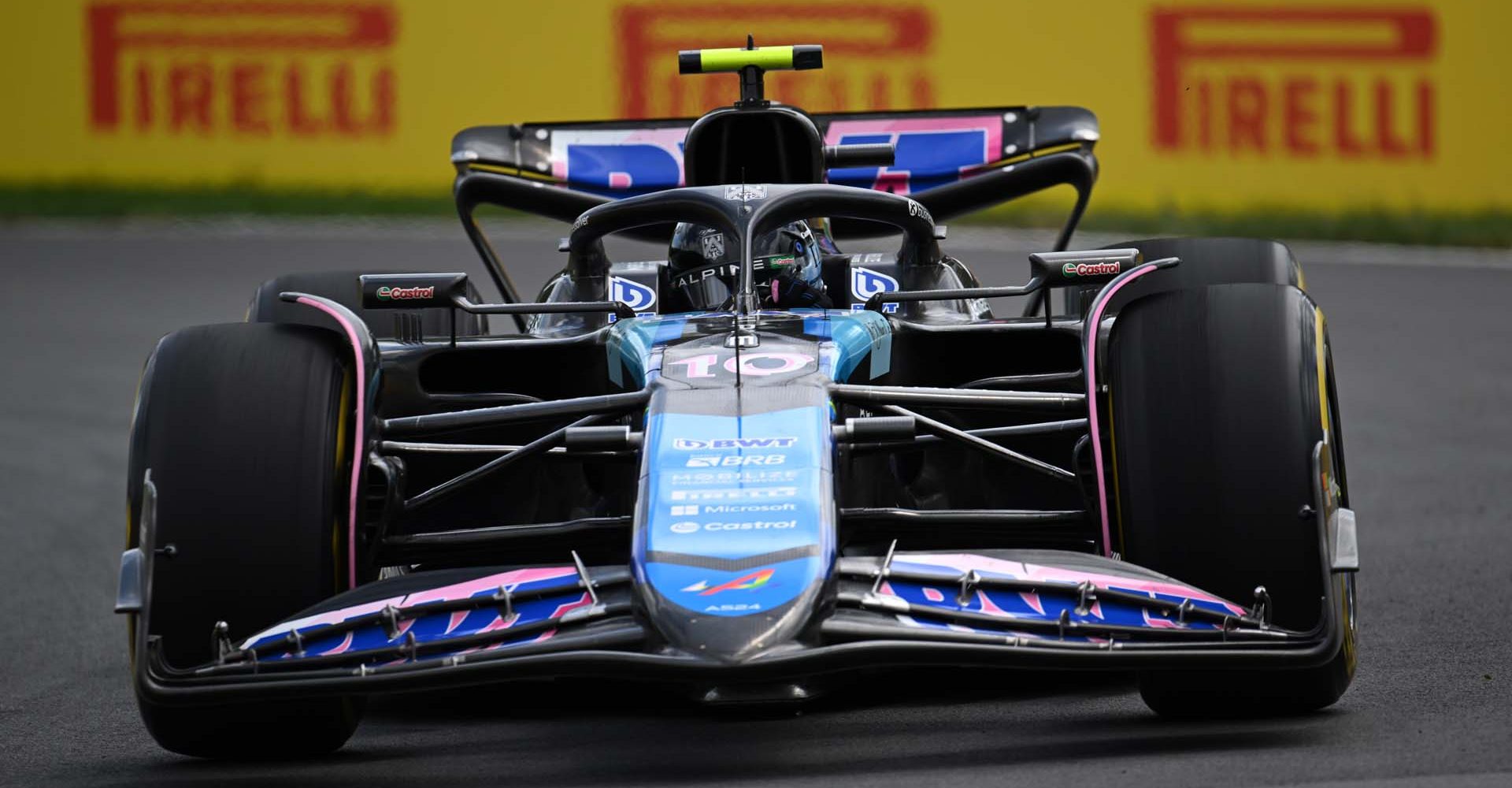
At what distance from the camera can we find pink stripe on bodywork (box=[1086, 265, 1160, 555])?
515 cm

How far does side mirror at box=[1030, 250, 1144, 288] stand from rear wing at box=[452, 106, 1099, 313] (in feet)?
9.29

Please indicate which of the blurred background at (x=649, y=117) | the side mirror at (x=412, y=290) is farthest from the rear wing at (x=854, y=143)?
the blurred background at (x=649, y=117)

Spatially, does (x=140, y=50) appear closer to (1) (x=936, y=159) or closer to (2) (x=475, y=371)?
(1) (x=936, y=159)

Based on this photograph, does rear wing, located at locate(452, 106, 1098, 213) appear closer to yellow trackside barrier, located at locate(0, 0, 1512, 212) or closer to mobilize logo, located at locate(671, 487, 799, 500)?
mobilize logo, located at locate(671, 487, 799, 500)

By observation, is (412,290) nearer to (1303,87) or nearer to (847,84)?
(847,84)

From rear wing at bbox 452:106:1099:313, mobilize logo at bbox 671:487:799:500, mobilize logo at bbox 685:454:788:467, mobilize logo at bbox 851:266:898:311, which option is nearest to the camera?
mobilize logo at bbox 671:487:799:500

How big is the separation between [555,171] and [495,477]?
275cm

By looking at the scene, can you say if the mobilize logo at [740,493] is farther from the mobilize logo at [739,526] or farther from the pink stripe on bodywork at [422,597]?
the pink stripe on bodywork at [422,597]

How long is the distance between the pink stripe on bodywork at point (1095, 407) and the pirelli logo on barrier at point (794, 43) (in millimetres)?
10740

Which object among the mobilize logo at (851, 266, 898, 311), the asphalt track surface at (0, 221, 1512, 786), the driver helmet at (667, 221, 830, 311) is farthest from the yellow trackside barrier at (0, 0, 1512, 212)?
the driver helmet at (667, 221, 830, 311)

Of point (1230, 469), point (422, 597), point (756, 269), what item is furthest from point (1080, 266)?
point (422, 597)

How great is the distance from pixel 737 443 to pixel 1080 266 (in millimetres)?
1230

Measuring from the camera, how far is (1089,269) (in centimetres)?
556

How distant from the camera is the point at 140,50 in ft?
Answer: 53.8
